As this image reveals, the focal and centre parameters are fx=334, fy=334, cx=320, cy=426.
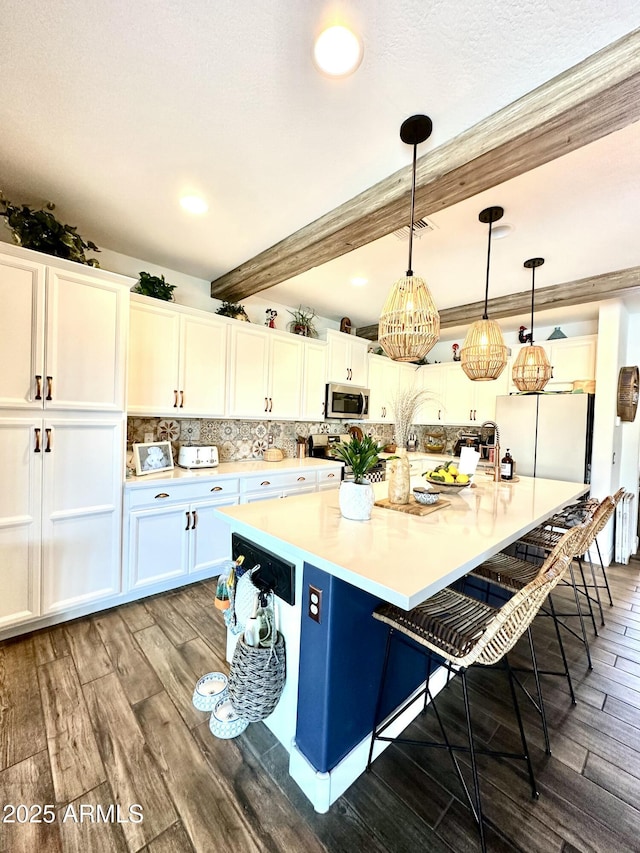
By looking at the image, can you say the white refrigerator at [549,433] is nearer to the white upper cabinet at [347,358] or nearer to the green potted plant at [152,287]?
the white upper cabinet at [347,358]

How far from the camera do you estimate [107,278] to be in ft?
7.47

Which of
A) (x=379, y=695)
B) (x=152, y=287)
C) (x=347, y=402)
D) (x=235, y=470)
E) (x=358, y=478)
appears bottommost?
(x=379, y=695)

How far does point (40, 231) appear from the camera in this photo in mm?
2062

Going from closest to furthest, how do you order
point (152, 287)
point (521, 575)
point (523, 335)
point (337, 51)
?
point (337, 51) < point (521, 575) < point (152, 287) < point (523, 335)

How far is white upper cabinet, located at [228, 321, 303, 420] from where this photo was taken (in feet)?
10.7

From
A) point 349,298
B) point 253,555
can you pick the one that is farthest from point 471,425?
point 253,555

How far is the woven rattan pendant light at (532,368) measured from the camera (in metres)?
2.65

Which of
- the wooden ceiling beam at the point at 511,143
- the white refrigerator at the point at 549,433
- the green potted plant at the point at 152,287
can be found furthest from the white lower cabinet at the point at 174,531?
the white refrigerator at the point at 549,433

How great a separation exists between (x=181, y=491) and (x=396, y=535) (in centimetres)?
192

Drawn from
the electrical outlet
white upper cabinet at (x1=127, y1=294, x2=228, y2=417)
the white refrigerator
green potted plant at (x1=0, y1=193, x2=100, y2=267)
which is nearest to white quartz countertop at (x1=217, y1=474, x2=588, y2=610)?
the electrical outlet

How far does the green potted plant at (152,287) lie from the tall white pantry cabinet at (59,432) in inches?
16.0

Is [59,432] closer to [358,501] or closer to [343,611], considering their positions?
[358,501]

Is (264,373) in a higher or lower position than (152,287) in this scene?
lower

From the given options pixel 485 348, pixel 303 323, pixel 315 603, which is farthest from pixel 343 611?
pixel 303 323
